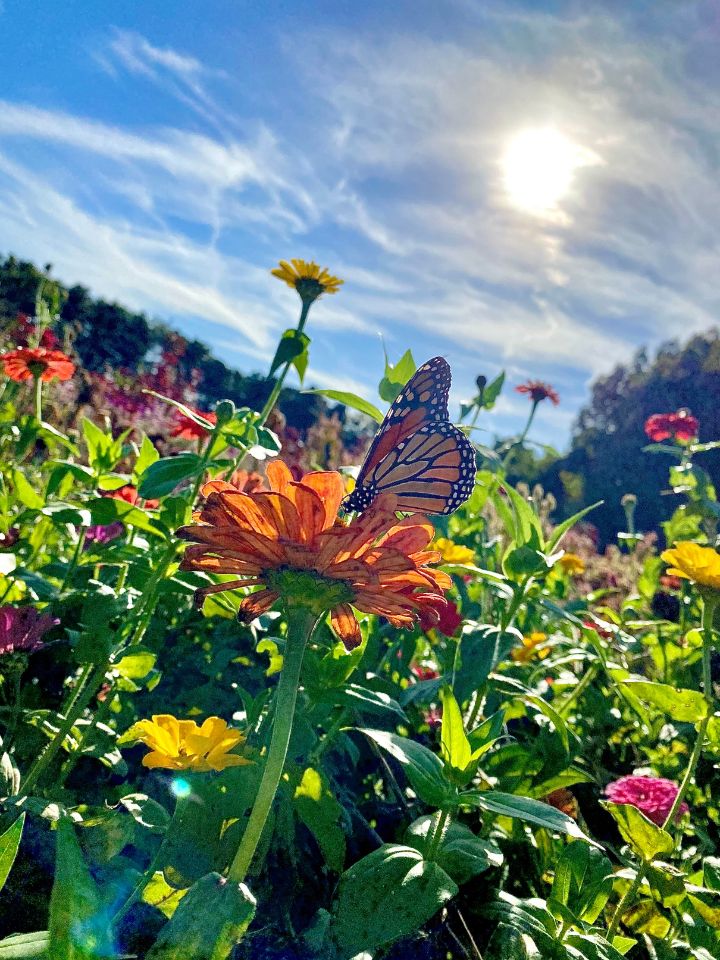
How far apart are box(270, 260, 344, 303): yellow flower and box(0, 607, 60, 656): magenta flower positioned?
1174 millimetres

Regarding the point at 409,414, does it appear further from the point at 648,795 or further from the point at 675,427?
the point at 675,427

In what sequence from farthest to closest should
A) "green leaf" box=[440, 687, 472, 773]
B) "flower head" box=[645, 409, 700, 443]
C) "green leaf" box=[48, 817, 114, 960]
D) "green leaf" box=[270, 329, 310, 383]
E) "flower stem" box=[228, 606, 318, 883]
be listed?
"flower head" box=[645, 409, 700, 443], "green leaf" box=[270, 329, 310, 383], "green leaf" box=[440, 687, 472, 773], "flower stem" box=[228, 606, 318, 883], "green leaf" box=[48, 817, 114, 960]

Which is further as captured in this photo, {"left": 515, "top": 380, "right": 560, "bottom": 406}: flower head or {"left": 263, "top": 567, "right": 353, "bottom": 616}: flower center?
{"left": 515, "top": 380, "right": 560, "bottom": 406}: flower head

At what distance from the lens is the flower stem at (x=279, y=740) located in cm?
76

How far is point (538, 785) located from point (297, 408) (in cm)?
1555

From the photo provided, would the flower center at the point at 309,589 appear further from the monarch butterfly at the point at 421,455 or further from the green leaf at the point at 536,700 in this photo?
the green leaf at the point at 536,700

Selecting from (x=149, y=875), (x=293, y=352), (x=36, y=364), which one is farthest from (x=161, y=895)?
(x=36, y=364)

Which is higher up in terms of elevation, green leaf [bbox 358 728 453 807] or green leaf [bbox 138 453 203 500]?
green leaf [bbox 138 453 203 500]

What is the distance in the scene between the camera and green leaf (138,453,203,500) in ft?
4.13

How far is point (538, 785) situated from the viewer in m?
1.31

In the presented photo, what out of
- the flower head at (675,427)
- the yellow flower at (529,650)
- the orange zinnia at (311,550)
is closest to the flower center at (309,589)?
the orange zinnia at (311,550)

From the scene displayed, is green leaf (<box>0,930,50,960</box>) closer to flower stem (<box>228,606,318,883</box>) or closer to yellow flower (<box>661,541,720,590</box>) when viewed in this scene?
flower stem (<box>228,606,318,883</box>)

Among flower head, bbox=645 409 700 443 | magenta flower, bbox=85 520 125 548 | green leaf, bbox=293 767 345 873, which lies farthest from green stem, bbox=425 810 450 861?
flower head, bbox=645 409 700 443

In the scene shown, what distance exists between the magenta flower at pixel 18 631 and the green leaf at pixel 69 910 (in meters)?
0.76
